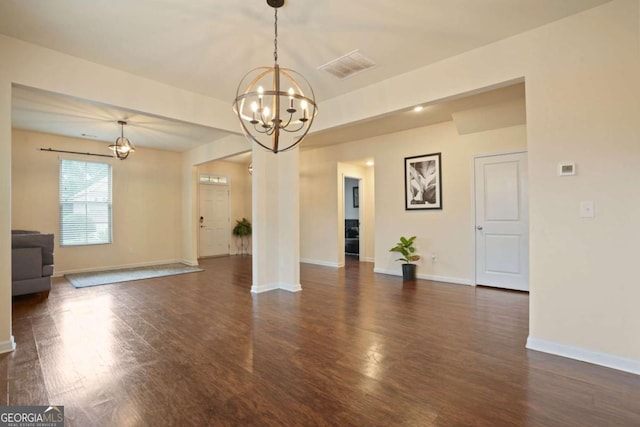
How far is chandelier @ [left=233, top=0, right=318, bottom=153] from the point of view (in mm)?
2201

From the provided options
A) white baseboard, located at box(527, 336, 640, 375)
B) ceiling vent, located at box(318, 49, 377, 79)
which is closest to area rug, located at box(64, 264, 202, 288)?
ceiling vent, located at box(318, 49, 377, 79)

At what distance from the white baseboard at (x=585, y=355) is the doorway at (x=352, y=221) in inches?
221

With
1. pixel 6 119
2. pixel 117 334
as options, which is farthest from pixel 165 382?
pixel 6 119

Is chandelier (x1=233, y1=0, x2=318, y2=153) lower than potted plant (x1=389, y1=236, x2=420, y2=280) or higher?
higher

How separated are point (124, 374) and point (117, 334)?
0.97 meters

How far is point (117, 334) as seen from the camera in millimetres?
3025

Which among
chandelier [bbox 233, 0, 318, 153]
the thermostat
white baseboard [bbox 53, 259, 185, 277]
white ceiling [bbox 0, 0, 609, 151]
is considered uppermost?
white ceiling [bbox 0, 0, 609, 151]

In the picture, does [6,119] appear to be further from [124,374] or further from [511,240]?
[511,240]

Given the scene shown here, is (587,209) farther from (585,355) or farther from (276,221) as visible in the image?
(276,221)

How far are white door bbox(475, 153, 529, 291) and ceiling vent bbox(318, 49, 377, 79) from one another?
9.40 ft

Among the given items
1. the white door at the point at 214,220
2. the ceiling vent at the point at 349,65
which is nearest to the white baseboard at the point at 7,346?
the ceiling vent at the point at 349,65

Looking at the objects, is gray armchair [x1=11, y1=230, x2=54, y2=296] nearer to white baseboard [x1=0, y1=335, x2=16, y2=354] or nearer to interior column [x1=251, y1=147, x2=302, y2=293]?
white baseboard [x1=0, y1=335, x2=16, y2=354]

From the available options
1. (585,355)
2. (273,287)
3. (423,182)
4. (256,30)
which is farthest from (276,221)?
(585,355)

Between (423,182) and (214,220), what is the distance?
6.03m
